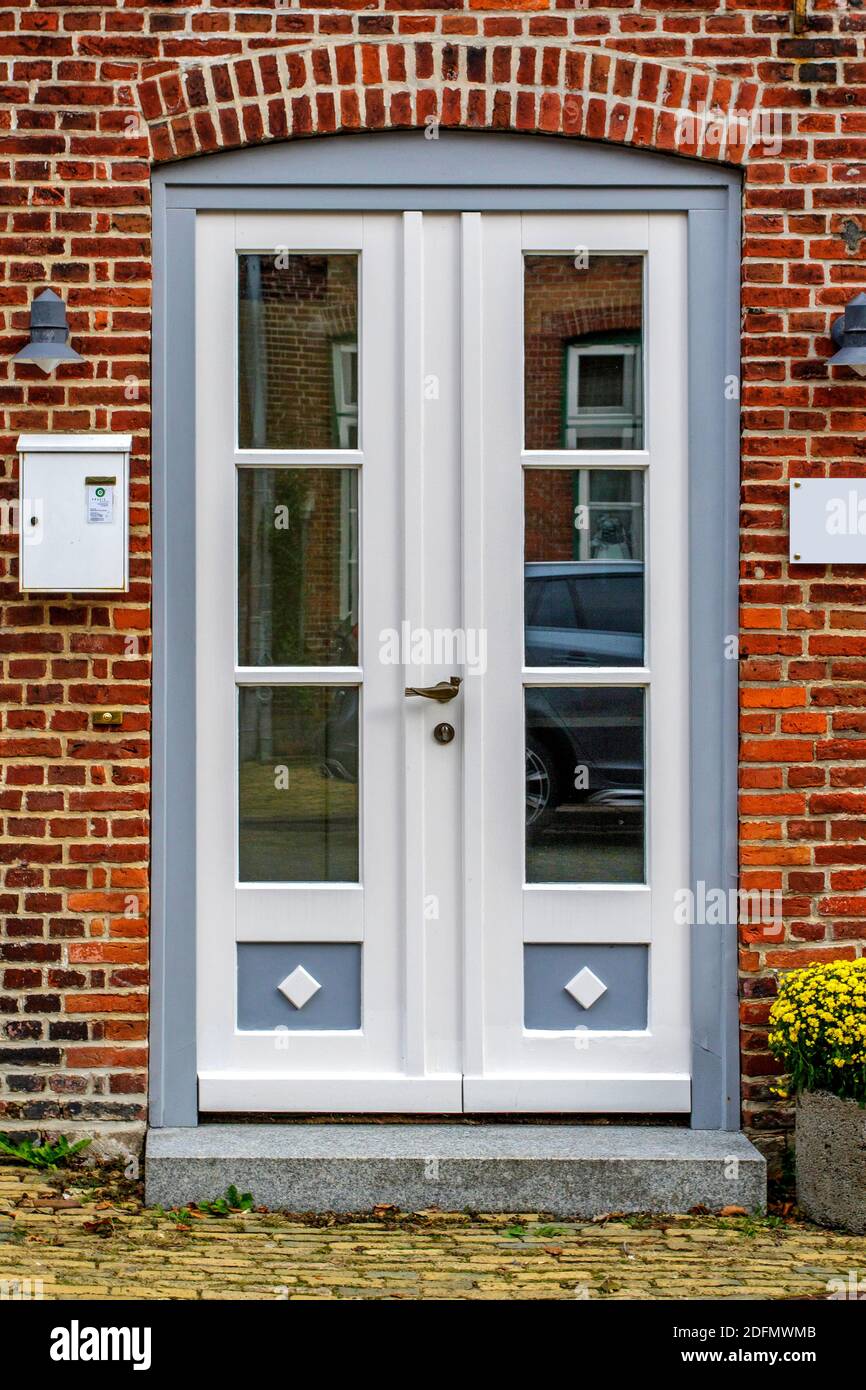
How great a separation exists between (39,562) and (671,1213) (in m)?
2.67

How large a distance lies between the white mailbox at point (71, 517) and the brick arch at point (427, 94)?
3.16 feet

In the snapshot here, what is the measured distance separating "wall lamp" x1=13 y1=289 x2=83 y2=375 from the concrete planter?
9.99 ft

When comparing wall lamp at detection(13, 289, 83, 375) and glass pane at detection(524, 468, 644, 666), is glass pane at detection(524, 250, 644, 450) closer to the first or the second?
glass pane at detection(524, 468, 644, 666)

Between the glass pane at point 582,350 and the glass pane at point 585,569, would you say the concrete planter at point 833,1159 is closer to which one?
the glass pane at point 585,569

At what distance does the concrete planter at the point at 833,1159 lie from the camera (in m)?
4.08

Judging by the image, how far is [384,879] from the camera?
4.54 metres

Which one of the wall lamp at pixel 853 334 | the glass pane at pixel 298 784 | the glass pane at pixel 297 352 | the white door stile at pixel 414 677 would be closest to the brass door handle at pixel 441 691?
the white door stile at pixel 414 677

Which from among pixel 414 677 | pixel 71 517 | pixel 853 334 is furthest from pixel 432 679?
pixel 853 334

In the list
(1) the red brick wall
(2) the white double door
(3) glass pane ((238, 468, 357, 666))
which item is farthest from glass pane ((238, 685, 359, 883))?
(1) the red brick wall

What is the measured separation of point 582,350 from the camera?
15.0 feet

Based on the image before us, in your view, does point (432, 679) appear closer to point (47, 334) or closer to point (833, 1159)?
point (47, 334)

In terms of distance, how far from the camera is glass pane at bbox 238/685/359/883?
4.56m

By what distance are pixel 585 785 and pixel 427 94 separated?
2.16 metres

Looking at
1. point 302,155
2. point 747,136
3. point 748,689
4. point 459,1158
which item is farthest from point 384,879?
point 747,136
